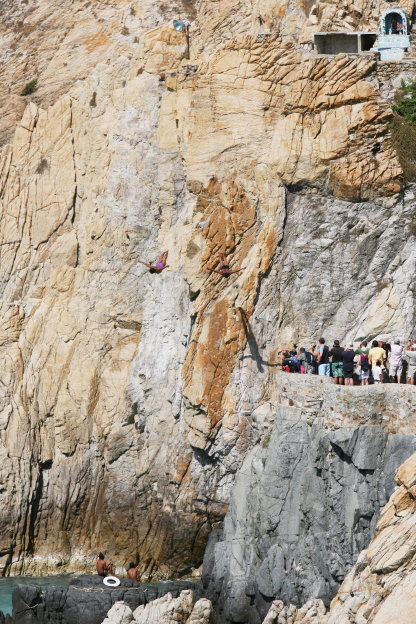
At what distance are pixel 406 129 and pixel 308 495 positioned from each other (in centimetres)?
1226

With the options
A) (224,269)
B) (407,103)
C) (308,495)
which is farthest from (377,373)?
(407,103)

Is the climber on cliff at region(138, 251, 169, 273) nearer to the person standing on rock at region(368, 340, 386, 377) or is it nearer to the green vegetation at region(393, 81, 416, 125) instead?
the green vegetation at region(393, 81, 416, 125)

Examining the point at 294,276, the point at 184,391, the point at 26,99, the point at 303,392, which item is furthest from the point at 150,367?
the point at 26,99

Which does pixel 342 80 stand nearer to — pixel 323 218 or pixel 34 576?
pixel 323 218

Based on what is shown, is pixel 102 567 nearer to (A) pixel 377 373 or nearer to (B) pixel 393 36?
(A) pixel 377 373

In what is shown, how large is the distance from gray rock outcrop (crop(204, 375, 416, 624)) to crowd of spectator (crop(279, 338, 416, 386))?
2.44 feet

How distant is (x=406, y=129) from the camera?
1574 inches

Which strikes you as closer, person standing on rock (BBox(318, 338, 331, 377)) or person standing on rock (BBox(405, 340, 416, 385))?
person standing on rock (BBox(405, 340, 416, 385))

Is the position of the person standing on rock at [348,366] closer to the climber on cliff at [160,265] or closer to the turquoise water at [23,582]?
the climber on cliff at [160,265]

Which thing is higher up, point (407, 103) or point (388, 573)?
point (407, 103)

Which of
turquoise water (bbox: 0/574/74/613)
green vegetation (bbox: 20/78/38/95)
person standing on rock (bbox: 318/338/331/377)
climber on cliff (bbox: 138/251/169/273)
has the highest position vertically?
green vegetation (bbox: 20/78/38/95)

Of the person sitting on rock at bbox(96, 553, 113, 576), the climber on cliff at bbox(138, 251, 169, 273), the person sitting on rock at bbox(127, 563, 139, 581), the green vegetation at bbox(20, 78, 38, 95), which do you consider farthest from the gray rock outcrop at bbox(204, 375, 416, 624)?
the green vegetation at bbox(20, 78, 38, 95)

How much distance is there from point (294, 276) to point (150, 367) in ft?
16.7

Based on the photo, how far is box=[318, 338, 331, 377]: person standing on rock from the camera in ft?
116
